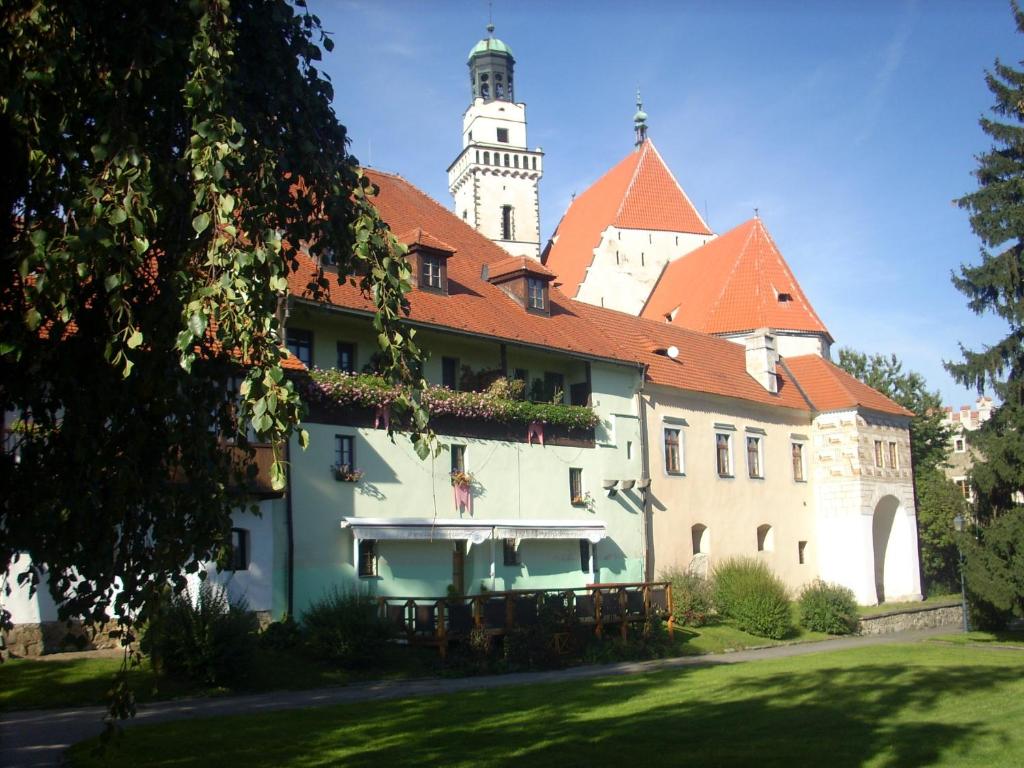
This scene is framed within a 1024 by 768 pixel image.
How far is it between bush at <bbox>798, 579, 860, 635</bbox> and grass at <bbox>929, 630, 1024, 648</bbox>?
2.33 meters

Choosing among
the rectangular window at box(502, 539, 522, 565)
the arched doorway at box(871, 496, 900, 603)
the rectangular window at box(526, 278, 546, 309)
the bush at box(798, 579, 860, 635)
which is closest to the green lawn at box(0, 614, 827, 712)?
the rectangular window at box(502, 539, 522, 565)

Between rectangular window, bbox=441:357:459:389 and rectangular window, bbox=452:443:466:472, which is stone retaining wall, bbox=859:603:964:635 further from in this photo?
rectangular window, bbox=441:357:459:389

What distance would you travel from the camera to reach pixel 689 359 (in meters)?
34.5

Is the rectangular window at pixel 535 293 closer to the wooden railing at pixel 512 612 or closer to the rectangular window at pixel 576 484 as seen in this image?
the rectangular window at pixel 576 484

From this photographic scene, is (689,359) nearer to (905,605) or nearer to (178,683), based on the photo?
(905,605)

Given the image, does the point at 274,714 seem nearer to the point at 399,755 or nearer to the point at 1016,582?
the point at 399,755

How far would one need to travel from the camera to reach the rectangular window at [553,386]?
28.1 meters

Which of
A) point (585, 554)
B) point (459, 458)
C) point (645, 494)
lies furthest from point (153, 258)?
point (645, 494)

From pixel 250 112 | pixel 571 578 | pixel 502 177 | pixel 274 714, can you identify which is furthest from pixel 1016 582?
pixel 502 177

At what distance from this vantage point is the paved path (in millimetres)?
11328

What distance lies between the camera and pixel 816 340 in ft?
138

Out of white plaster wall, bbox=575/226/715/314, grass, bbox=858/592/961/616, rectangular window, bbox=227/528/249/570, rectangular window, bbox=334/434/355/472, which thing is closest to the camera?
rectangular window, bbox=227/528/249/570

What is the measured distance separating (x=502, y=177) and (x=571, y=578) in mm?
35298

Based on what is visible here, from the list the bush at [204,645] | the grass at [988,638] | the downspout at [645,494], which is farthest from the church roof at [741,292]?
the bush at [204,645]
